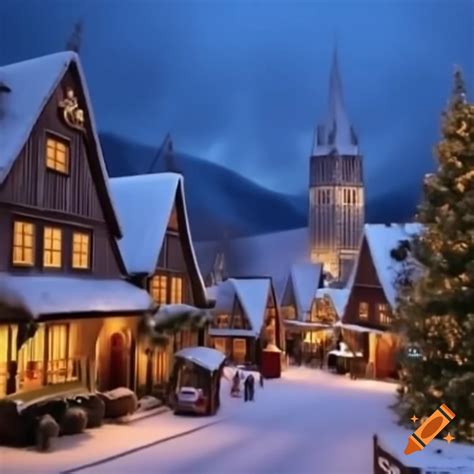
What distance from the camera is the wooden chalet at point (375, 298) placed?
1184 cm

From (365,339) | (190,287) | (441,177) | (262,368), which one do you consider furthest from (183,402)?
(365,339)

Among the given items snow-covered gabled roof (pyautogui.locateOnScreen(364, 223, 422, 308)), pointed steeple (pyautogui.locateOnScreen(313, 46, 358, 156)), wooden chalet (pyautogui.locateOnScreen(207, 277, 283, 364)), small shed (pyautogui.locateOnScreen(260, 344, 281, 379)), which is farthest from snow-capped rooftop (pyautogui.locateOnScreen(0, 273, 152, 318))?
small shed (pyautogui.locateOnScreen(260, 344, 281, 379))

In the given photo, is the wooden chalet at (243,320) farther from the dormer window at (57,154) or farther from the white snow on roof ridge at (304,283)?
the dormer window at (57,154)

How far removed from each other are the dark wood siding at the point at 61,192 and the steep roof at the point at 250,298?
527cm

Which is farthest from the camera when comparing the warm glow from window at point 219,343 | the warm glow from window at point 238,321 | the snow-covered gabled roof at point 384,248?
the warm glow from window at point 219,343

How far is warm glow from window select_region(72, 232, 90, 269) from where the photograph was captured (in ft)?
24.8

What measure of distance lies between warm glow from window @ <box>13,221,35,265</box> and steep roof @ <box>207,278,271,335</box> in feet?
20.7

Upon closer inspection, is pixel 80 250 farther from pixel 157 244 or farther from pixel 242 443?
pixel 242 443

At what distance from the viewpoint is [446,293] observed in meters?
5.55

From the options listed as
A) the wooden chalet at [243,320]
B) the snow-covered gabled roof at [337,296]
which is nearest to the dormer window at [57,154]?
the wooden chalet at [243,320]

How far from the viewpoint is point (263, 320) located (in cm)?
1393

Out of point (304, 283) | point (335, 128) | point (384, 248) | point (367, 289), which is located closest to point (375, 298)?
point (367, 289)

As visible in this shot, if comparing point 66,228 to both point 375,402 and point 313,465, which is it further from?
point 375,402

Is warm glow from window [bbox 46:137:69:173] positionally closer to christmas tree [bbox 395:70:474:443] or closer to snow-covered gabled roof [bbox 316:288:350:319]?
christmas tree [bbox 395:70:474:443]
